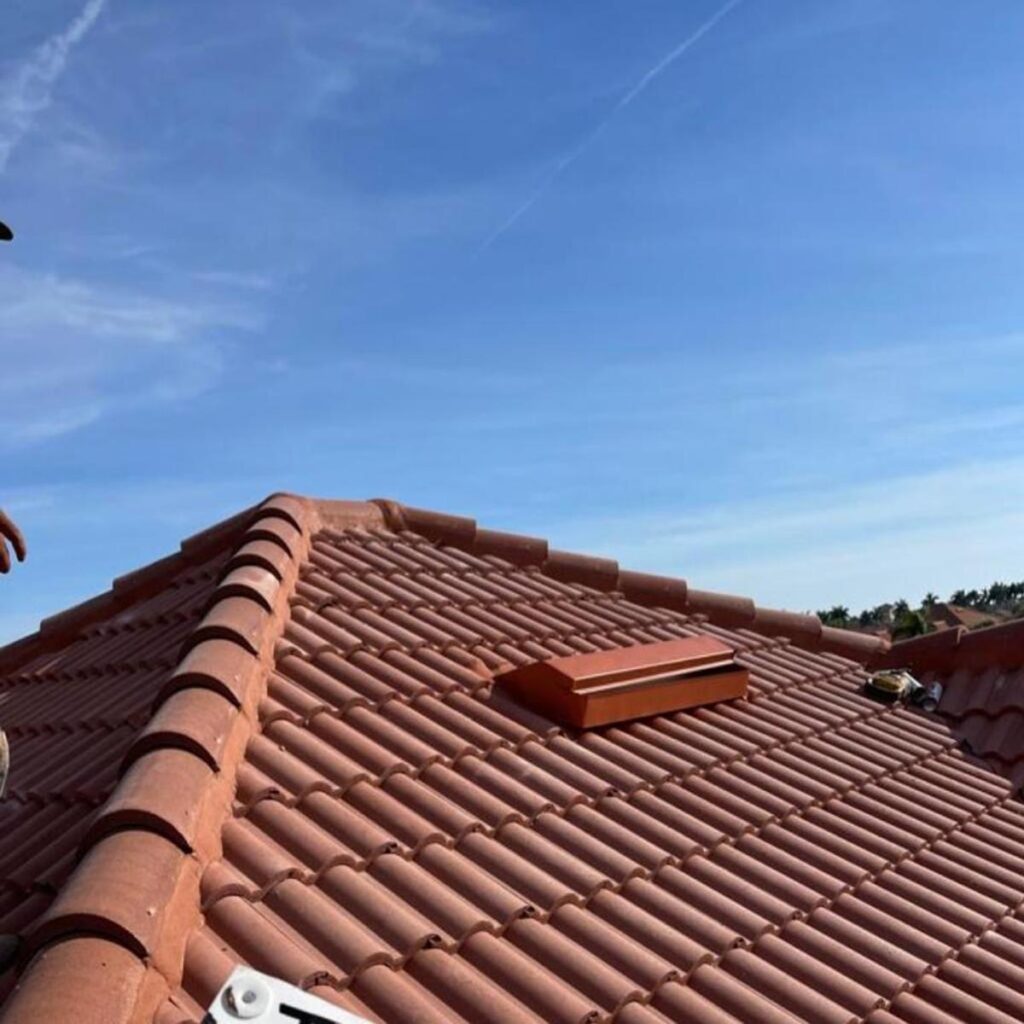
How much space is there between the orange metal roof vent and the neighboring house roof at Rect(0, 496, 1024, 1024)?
0.13 m

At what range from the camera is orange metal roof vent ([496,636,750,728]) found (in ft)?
19.6

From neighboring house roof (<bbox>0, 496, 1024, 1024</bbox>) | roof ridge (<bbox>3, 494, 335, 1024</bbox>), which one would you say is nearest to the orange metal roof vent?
neighboring house roof (<bbox>0, 496, 1024, 1024</bbox>)

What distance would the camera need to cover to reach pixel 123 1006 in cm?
299

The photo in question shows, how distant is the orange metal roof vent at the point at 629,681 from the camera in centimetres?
598

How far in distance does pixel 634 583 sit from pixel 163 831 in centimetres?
535

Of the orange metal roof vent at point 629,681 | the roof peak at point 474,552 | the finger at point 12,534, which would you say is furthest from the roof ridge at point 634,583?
the finger at point 12,534

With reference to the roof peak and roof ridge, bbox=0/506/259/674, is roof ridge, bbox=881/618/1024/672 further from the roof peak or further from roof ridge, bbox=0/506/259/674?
roof ridge, bbox=0/506/259/674

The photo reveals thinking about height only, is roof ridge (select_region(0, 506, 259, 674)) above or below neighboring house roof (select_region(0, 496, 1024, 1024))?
above

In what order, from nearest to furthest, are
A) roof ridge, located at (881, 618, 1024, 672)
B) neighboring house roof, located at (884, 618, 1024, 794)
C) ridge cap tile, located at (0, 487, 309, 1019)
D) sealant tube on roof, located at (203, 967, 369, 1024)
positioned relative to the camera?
sealant tube on roof, located at (203, 967, 369, 1024) < ridge cap tile, located at (0, 487, 309, 1019) < neighboring house roof, located at (884, 618, 1024, 794) < roof ridge, located at (881, 618, 1024, 672)

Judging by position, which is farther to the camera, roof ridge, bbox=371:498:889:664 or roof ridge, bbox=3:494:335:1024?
roof ridge, bbox=371:498:889:664

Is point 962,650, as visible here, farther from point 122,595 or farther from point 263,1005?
point 263,1005

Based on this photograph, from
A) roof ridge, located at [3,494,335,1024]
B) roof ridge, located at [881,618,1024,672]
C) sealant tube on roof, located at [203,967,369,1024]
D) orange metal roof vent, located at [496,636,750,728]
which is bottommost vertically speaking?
sealant tube on roof, located at [203,967,369,1024]

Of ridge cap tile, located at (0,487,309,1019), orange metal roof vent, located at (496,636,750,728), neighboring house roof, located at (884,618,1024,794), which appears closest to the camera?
ridge cap tile, located at (0,487,309,1019)

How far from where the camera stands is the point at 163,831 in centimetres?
370
